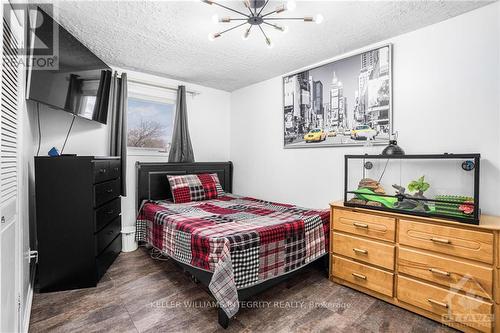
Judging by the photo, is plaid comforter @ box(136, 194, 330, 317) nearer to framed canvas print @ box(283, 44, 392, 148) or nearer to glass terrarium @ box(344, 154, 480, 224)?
glass terrarium @ box(344, 154, 480, 224)

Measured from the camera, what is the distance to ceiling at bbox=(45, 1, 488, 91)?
188 cm

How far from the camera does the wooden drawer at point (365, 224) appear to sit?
6.45ft

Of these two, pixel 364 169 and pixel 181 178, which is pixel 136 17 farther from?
pixel 364 169

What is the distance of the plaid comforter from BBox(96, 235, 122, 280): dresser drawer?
28 centimetres

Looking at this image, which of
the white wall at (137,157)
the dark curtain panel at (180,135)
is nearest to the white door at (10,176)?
the white wall at (137,157)

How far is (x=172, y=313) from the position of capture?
1808 mm

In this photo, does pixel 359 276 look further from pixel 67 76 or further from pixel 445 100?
pixel 67 76

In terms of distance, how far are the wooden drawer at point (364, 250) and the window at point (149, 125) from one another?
8.99 ft

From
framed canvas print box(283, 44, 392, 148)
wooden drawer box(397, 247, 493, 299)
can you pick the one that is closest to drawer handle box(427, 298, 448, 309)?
wooden drawer box(397, 247, 493, 299)

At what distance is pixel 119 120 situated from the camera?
3051mm

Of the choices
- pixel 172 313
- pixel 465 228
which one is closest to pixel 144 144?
pixel 172 313

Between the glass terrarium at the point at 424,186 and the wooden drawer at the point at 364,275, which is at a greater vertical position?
the glass terrarium at the point at 424,186

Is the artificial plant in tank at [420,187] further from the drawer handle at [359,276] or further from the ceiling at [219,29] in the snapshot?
the ceiling at [219,29]

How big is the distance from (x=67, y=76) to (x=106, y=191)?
1.12 meters
